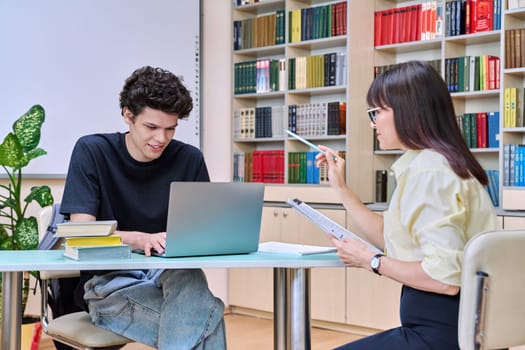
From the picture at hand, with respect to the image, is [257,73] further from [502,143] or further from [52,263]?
[52,263]

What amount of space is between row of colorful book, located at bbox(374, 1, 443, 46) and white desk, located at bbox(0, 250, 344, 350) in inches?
95.0

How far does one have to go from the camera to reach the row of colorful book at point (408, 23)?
13.4ft

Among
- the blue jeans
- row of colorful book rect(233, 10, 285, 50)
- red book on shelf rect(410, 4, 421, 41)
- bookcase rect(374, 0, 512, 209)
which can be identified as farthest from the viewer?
row of colorful book rect(233, 10, 285, 50)

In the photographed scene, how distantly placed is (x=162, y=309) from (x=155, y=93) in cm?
70

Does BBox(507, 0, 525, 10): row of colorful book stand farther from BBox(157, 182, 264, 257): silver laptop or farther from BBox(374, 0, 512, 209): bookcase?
BBox(157, 182, 264, 257): silver laptop

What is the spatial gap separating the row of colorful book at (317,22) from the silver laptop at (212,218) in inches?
101

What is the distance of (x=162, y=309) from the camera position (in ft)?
6.56

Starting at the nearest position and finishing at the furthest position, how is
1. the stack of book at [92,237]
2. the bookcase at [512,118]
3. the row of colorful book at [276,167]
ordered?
the stack of book at [92,237]
the bookcase at [512,118]
the row of colorful book at [276,167]

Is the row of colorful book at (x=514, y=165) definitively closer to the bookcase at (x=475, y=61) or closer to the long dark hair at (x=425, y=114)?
the bookcase at (x=475, y=61)

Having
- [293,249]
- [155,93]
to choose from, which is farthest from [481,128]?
[155,93]

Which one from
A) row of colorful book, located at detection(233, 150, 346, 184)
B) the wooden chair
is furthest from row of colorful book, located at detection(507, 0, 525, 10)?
the wooden chair

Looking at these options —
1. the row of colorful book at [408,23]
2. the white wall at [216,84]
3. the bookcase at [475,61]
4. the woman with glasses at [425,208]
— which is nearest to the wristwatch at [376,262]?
the woman with glasses at [425,208]

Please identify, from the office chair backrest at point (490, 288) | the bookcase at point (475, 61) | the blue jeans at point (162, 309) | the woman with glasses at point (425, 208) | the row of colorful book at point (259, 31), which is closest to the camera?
the office chair backrest at point (490, 288)

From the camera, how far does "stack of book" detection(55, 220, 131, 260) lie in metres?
1.84
